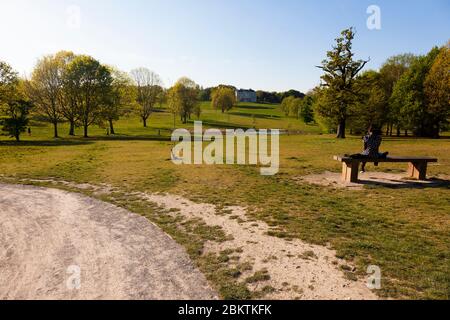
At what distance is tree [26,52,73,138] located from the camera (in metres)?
44.6

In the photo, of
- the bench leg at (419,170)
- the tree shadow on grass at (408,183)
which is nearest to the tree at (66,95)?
the tree shadow on grass at (408,183)

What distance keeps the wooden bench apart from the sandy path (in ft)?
32.0

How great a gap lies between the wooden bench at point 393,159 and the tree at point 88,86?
4247cm

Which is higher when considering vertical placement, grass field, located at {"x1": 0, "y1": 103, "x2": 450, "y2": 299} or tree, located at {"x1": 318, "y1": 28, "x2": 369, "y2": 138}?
tree, located at {"x1": 318, "y1": 28, "x2": 369, "y2": 138}

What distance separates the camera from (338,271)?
6488 mm

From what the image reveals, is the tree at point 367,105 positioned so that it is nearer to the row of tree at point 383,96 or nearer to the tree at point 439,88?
the row of tree at point 383,96

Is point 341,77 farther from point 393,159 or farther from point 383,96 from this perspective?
point 393,159

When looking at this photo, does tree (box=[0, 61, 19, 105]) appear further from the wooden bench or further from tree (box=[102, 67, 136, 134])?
the wooden bench

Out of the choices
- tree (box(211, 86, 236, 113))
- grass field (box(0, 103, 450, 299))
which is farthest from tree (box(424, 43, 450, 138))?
tree (box(211, 86, 236, 113))

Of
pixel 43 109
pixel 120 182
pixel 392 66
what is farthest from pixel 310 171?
pixel 392 66

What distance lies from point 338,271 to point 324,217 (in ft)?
11.5

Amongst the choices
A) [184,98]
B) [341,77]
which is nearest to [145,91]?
[184,98]

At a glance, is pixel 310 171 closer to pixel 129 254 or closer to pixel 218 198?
pixel 218 198

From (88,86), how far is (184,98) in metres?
34.7
